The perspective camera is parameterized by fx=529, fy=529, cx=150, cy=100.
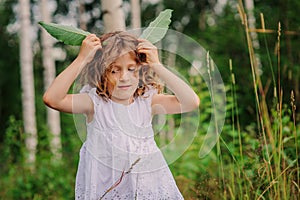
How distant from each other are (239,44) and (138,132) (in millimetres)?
6773

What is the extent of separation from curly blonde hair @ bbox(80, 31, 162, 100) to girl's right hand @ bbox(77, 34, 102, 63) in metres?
0.08

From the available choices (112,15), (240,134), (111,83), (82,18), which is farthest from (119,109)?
(82,18)

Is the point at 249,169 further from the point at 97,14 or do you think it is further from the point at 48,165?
the point at 97,14

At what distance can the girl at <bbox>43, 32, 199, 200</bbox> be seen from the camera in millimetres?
2215

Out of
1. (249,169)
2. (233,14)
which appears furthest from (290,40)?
(249,169)

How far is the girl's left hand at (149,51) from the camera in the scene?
2.18 metres

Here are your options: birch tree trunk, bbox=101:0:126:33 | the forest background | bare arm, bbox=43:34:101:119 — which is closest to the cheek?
bare arm, bbox=43:34:101:119

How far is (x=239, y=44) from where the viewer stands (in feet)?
28.9

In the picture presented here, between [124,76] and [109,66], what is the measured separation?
3.0 inches

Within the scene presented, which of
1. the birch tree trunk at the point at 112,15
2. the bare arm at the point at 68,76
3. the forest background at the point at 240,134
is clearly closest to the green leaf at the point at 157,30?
the bare arm at the point at 68,76

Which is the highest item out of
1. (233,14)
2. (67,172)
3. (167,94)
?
(233,14)

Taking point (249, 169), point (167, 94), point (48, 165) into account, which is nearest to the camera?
point (167, 94)

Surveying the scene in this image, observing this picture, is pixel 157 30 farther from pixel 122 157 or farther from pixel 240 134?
pixel 240 134

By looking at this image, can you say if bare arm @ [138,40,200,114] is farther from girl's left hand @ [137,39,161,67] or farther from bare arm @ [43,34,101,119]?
bare arm @ [43,34,101,119]
